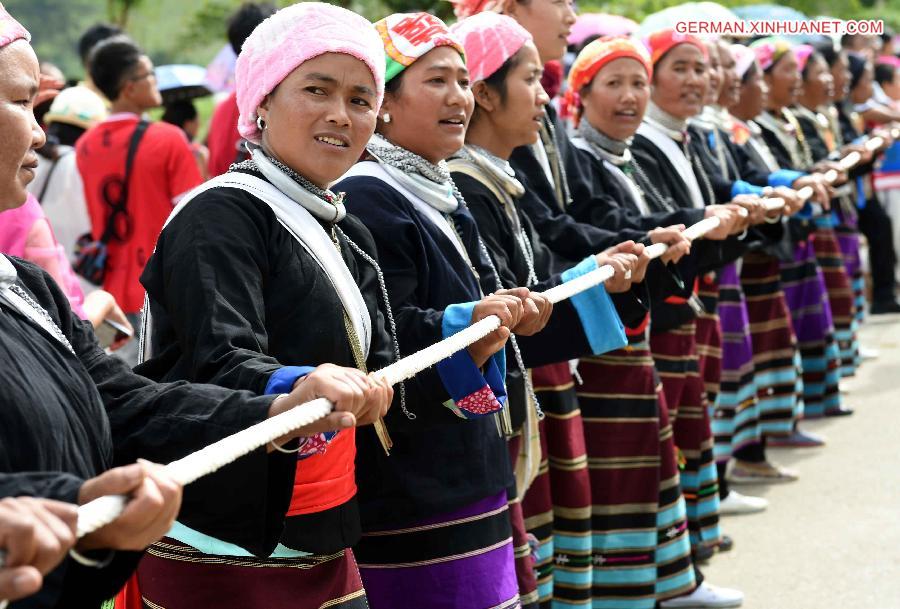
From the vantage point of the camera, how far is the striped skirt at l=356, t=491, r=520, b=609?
11.0 feet

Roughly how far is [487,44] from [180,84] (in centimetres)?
492

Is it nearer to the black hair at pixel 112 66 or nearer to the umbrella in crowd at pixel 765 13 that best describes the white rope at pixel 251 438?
the black hair at pixel 112 66

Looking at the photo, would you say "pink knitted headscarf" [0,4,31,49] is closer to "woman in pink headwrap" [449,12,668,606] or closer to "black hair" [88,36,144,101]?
"woman in pink headwrap" [449,12,668,606]

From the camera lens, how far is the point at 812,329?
26.7 ft

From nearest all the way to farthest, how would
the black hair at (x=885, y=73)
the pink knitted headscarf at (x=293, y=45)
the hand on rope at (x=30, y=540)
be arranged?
the hand on rope at (x=30, y=540) < the pink knitted headscarf at (x=293, y=45) < the black hair at (x=885, y=73)

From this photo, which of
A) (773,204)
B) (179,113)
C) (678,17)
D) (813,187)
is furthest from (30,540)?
(179,113)

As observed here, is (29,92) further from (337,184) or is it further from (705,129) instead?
(705,129)

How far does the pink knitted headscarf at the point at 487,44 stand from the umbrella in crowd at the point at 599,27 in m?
3.72

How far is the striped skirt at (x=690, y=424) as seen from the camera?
5343 mm

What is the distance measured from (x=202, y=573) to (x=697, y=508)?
3.20 metres

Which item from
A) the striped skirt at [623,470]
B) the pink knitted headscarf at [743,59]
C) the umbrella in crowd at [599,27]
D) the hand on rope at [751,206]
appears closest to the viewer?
the striped skirt at [623,470]

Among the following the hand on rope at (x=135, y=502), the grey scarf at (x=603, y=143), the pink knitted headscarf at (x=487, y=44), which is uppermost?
the pink knitted headscarf at (x=487, y=44)

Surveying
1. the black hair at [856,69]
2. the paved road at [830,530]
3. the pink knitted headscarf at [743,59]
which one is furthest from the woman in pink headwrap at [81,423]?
the black hair at [856,69]

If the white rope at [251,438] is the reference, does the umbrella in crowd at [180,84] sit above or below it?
above
